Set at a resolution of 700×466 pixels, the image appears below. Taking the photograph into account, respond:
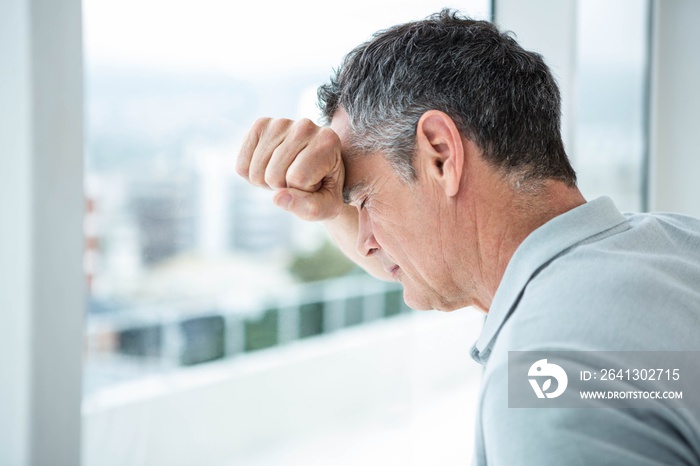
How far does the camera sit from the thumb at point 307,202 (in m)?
1.09

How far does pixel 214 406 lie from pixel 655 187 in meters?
3.64

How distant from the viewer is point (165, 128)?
5266mm

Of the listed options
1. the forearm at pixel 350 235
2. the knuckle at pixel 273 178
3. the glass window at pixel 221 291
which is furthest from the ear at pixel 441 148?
the glass window at pixel 221 291

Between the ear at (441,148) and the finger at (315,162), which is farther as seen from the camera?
the finger at (315,162)

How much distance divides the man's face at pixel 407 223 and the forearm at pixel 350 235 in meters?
0.19

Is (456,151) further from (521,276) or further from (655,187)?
(655,187)

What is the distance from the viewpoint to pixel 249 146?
1.17m

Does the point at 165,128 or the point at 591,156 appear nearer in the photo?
the point at 591,156

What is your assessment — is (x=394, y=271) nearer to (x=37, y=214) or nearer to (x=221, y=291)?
(x=37, y=214)

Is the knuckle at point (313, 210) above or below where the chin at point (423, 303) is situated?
above

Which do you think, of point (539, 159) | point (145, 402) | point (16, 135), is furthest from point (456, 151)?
point (145, 402)

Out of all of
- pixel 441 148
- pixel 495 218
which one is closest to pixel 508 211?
pixel 495 218

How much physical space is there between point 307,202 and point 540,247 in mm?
403

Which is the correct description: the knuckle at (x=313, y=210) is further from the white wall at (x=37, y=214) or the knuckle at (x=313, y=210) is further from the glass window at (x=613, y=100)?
the glass window at (x=613, y=100)
